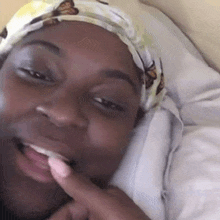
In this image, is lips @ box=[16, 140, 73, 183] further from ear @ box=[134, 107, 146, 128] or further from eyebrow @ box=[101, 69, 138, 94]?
ear @ box=[134, 107, 146, 128]

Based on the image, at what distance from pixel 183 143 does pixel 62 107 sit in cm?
38

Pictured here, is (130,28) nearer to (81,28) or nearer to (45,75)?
(81,28)

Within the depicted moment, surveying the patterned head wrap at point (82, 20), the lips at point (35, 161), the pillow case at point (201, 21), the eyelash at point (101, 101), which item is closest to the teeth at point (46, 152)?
the lips at point (35, 161)

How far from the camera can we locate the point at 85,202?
0.67 meters

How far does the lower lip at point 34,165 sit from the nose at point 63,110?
3.0 inches

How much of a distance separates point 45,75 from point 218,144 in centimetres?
47

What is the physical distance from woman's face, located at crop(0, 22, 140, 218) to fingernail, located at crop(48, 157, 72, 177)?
0.06 feet

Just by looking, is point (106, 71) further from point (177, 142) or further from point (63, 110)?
point (177, 142)

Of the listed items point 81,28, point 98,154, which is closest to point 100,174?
point 98,154

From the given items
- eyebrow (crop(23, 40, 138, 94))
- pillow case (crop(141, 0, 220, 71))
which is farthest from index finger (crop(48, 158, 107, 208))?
pillow case (crop(141, 0, 220, 71))

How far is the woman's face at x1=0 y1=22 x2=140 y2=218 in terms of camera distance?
25.2 inches

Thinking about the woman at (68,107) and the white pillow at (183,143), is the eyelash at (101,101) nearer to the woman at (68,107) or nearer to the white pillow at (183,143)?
the woman at (68,107)

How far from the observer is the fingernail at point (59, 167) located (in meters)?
0.63

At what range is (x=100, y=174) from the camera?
0.71 m
